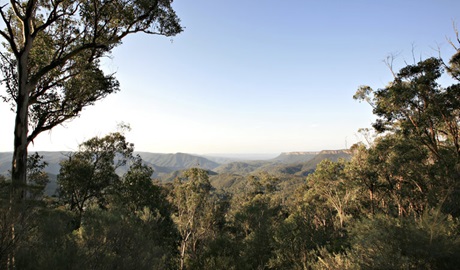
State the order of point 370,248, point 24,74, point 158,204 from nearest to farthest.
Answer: point 24,74 → point 370,248 → point 158,204

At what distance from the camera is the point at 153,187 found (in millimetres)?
21734

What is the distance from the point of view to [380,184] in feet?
66.6

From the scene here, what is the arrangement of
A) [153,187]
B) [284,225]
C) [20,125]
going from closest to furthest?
[20,125] → [284,225] → [153,187]

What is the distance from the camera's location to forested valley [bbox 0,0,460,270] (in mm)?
7258

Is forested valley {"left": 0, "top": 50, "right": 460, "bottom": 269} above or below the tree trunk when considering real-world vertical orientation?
below

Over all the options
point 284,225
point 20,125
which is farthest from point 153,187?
point 20,125

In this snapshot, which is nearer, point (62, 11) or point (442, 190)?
point (62, 11)

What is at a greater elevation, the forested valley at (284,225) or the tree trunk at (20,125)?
the tree trunk at (20,125)

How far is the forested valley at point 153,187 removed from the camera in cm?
726

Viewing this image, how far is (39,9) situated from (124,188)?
15.5 m

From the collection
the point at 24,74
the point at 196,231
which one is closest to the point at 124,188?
the point at 196,231

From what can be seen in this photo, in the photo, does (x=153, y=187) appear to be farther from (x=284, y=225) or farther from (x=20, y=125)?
(x=20, y=125)

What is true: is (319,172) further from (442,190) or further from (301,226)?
(442,190)

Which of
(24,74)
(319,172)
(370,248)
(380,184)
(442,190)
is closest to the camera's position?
(24,74)
